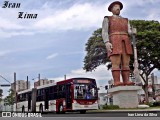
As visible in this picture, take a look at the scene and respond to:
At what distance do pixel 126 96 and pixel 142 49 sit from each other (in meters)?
11.4

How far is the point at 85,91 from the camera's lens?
25.9 m

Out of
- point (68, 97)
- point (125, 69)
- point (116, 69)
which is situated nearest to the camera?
point (68, 97)

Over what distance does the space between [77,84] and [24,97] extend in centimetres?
1031

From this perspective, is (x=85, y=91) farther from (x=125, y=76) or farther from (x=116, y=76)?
(x=125, y=76)

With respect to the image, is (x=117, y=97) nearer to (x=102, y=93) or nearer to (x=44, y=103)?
(x=44, y=103)

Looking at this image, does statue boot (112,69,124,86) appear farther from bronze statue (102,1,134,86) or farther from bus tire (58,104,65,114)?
bus tire (58,104,65,114)

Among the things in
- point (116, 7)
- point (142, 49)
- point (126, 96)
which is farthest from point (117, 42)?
point (142, 49)

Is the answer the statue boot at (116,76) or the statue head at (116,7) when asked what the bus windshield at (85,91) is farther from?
the statue head at (116,7)

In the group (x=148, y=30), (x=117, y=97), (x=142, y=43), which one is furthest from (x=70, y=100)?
(x=148, y=30)

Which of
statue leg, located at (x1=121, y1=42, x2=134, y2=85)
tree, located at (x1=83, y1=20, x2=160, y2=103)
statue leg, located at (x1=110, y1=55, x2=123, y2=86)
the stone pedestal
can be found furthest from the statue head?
tree, located at (x1=83, y1=20, x2=160, y2=103)

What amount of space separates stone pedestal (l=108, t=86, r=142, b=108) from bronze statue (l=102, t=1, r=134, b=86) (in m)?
0.72

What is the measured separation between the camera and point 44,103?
29.6 metres

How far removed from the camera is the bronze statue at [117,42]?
3403cm

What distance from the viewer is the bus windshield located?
25639 mm
